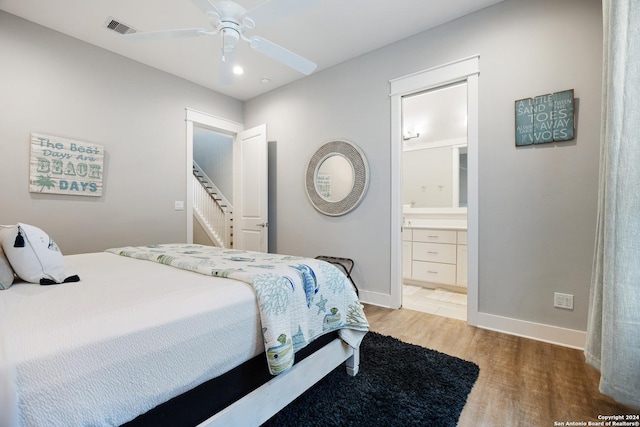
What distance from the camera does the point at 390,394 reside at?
1.57 m

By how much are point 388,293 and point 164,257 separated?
2197 mm

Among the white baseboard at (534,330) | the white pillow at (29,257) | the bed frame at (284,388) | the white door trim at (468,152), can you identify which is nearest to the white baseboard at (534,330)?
the white baseboard at (534,330)

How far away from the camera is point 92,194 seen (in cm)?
296

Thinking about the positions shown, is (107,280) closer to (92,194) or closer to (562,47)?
(92,194)

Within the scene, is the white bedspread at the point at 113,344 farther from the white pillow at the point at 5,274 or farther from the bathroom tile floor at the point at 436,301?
the bathroom tile floor at the point at 436,301

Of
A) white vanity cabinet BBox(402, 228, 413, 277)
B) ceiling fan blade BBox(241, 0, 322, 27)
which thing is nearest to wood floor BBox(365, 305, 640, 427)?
white vanity cabinet BBox(402, 228, 413, 277)

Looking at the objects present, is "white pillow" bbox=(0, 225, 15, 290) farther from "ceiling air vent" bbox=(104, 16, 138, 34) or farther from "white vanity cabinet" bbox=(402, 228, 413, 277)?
"white vanity cabinet" bbox=(402, 228, 413, 277)

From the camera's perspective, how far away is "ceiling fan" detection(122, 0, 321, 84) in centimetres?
167

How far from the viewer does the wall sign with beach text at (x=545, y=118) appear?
2.14m

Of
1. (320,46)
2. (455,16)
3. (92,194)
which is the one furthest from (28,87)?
(455,16)

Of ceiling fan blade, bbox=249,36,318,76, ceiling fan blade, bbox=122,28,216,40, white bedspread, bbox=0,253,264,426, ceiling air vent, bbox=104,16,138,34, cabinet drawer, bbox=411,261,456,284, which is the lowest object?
cabinet drawer, bbox=411,261,456,284

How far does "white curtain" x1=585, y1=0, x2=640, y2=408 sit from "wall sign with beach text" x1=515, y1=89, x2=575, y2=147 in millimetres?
887

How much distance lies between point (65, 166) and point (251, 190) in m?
1.99

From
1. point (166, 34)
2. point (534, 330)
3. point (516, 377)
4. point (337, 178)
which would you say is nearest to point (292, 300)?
point (516, 377)
